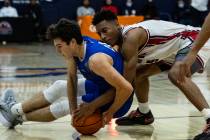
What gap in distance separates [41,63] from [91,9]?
6381 mm

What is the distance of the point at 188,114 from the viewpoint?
5.41 m

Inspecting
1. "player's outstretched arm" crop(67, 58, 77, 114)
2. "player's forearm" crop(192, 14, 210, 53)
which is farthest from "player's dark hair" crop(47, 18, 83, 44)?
"player's forearm" crop(192, 14, 210, 53)

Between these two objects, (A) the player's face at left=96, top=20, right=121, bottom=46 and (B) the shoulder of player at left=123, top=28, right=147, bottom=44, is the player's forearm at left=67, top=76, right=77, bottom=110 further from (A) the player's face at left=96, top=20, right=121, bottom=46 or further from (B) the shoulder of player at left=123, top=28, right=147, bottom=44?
(B) the shoulder of player at left=123, top=28, right=147, bottom=44

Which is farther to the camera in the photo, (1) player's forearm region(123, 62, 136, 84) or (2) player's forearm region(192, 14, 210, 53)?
(1) player's forearm region(123, 62, 136, 84)

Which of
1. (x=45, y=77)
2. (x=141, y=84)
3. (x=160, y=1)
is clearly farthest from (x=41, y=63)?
(x=160, y=1)

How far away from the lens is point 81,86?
449 centimetres

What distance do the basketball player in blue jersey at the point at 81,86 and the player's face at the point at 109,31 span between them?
0.12 meters

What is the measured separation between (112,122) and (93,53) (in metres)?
1.23

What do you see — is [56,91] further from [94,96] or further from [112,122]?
[112,122]

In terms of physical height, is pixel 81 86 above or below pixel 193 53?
below

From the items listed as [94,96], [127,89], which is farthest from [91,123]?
[127,89]

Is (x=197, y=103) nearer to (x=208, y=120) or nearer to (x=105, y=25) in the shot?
(x=208, y=120)

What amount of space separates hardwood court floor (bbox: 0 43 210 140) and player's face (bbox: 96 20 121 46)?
88cm

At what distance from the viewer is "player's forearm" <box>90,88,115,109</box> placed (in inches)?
161
